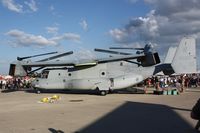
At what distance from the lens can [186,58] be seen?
27125 millimetres

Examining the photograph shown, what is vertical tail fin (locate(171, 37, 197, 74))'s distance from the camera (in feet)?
88.2

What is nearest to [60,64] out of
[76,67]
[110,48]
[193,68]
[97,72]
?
[76,67]

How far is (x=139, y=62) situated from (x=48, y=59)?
366 inches

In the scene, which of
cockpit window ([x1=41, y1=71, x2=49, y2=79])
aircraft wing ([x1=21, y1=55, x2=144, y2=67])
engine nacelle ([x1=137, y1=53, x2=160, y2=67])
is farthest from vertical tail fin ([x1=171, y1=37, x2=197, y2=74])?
cockpit window ([x1=41, y1=71, x2=49, y2=79])

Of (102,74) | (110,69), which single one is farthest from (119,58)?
(102,74)

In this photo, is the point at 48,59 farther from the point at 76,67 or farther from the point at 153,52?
the point at 153,52

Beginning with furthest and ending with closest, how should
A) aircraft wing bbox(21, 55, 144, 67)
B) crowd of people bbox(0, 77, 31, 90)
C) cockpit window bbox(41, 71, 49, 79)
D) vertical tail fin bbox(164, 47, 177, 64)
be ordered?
vertical tail fin bbox(164, 47, 177, 64) < crowd of people bbox(0, 77, 31, 90) < cockpit window bbox(41, 71, 49, 79) < aircraft wing bbox(21, 55, 144, 67)

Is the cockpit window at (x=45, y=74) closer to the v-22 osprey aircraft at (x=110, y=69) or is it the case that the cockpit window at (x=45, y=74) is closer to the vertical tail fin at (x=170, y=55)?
the v-22 osprey aircraft at (x=110, y=69)

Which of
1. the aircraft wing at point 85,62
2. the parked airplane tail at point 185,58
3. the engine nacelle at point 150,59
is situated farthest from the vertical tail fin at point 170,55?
the aircraft wing at point 85,62

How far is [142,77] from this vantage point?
1078 inches

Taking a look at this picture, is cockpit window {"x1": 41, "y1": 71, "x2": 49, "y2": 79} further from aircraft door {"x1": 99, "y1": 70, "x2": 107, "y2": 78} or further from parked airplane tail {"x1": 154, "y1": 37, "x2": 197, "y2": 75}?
parked airplane tail {"x1": 154, "y1": 37, "x2": 197, "y2": 75}

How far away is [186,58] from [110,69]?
6709 millimetres

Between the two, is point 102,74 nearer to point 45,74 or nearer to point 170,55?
point 45,74

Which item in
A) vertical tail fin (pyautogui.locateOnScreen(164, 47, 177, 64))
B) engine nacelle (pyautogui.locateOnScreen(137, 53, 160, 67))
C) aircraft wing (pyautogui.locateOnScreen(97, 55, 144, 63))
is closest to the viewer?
engine nacelle (pyautogui.locateOnScreen(137, 53, 160, 67))
